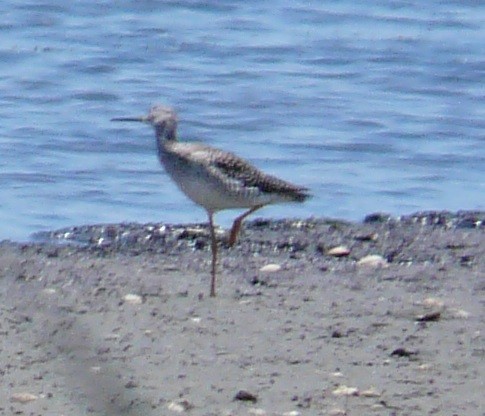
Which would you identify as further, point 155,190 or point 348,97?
point 348,97

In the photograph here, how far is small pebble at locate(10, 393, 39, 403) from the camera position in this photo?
605 centimetres

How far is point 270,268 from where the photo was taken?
8.43 meters

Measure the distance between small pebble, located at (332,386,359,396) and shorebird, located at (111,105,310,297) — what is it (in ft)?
5.44

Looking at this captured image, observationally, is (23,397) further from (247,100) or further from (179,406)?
(247,100)

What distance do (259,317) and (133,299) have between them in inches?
25.3

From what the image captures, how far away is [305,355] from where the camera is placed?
22.0 feet

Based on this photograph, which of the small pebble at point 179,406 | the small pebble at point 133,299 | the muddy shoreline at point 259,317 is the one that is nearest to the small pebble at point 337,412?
the muddy shoreline at point 259,317

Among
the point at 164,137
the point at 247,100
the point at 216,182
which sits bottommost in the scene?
the point at 247,100

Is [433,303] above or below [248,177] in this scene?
below

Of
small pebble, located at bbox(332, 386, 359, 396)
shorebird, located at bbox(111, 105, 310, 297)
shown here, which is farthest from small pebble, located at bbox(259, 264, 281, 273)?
small pebble, located at bbox(332, 386, 359, 396)

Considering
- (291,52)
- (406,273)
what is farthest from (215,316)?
(291,52)

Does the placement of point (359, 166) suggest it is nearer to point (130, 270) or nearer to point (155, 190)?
point (155, 190)

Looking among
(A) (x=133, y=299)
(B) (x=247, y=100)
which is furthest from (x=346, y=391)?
(B) (x=247, y=100)

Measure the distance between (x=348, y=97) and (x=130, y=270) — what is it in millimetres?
5649
